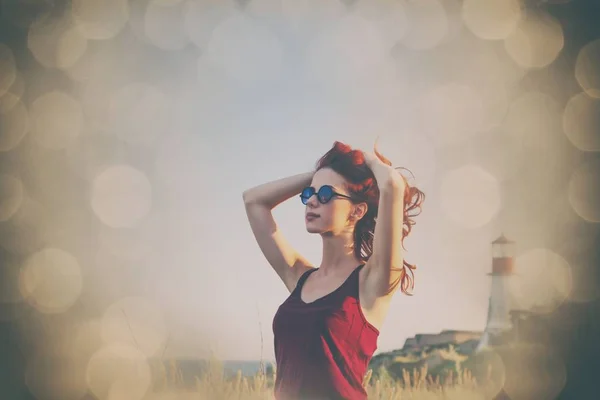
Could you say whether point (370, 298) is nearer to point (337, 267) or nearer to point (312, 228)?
point (337, 267)

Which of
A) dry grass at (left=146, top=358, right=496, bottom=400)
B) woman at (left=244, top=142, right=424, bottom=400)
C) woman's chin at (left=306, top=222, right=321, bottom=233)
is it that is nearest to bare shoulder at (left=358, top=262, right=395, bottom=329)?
woman at (left=244, top=142, right=424, bottom=400)

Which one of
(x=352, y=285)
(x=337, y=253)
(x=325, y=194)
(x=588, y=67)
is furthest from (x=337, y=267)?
(x=588, y=67)

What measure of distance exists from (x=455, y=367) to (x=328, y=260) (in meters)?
5.03

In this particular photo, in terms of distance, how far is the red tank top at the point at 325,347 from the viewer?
283 cm

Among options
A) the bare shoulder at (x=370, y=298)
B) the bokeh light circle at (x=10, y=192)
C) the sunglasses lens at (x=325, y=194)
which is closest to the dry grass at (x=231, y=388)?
the bare shoulder at (x=370, y=298)

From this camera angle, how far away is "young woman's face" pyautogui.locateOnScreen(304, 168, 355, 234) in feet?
10.2

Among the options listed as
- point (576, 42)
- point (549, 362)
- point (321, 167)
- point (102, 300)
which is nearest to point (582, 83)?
point (576, 42)

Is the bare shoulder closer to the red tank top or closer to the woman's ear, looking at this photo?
the red tank top

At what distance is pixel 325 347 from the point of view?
2834 millimetres

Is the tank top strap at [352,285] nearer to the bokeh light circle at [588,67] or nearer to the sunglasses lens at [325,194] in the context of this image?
the sunglasses lens at [325,194]

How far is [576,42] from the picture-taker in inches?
215

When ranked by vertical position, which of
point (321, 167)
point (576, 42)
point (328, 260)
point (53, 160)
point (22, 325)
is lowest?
point (22, 325)

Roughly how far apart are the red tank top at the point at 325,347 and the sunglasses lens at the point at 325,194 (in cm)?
39

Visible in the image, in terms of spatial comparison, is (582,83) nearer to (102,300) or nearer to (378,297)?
(378,297)
